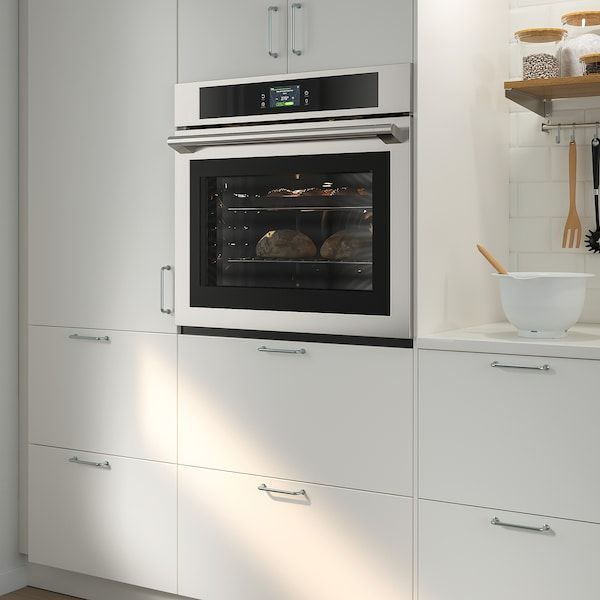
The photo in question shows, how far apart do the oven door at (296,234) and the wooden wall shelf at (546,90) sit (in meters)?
0.49

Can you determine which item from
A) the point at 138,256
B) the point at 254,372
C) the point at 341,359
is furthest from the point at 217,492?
the point at 138,256

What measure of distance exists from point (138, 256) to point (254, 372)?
1.83ft

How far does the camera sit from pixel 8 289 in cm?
321

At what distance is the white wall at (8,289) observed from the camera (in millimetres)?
3179

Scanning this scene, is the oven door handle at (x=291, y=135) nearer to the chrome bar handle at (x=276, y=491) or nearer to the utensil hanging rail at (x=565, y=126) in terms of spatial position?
the utensil hanging rail at (x=565, y=126)

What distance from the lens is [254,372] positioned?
2.73 m

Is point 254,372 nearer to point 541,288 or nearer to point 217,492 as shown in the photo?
point 217,492

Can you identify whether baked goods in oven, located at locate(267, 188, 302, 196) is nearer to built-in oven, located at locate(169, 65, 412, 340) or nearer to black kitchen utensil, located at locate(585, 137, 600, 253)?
built-in oven, located at locate(169, 65, 412, 340)

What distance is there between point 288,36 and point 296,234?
0.56 meters

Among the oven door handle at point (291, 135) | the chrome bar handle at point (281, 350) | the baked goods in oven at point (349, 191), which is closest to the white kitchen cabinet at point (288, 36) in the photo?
the oven door handle at point (291, 135)

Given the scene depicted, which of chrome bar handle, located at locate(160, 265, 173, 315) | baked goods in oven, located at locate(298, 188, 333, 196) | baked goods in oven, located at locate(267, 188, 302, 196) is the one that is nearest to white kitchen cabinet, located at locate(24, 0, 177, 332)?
chrome bar handle, located at locate(160, 265, 173, 315)

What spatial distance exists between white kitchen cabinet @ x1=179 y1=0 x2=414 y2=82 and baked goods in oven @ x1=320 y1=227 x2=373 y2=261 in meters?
0.45

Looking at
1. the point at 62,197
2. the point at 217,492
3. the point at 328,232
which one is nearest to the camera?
the point at 328,232

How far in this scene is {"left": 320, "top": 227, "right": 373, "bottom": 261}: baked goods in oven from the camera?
2564 mm
